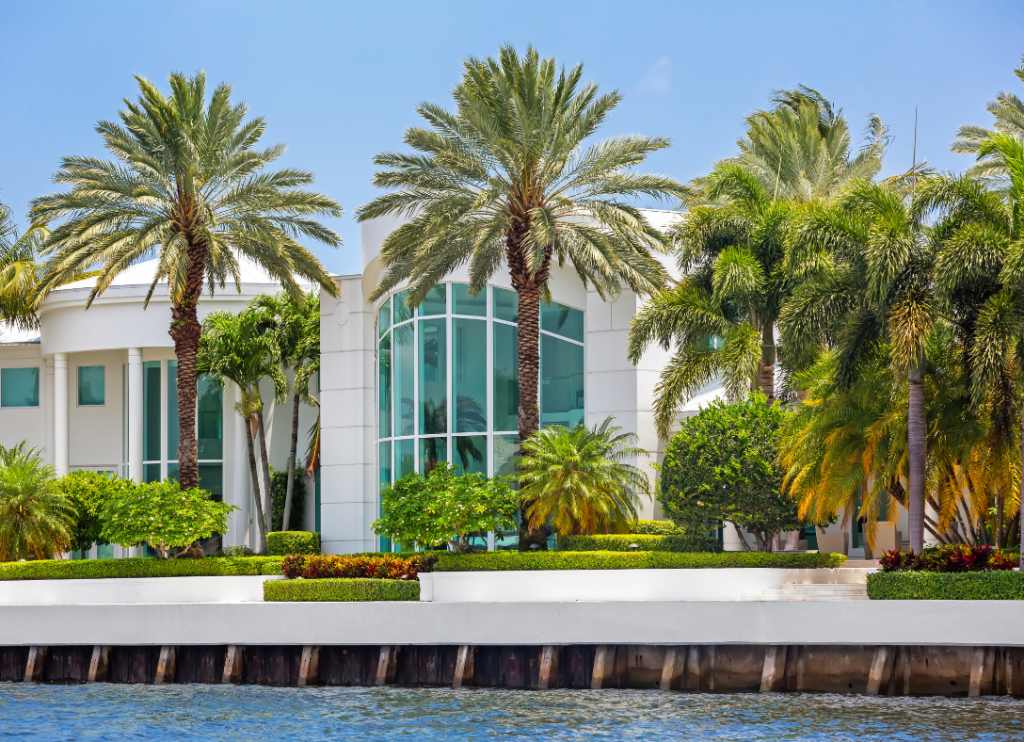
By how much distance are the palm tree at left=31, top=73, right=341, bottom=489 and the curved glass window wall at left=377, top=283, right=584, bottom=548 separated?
430 cm

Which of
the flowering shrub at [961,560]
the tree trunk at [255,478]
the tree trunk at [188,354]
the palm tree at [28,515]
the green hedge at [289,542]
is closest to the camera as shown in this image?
the flowering shrub at [961,560]

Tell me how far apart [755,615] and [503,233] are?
11978 millimetres

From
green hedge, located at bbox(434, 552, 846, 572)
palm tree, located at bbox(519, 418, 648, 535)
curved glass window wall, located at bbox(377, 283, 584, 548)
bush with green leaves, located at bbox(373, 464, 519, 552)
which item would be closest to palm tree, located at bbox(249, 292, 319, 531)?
curved glass window wall, located at bbox(377, 283, 584, 548)

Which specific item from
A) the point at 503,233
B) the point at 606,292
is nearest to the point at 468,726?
the point at 503,233

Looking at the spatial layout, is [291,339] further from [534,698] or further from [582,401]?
[534,698]

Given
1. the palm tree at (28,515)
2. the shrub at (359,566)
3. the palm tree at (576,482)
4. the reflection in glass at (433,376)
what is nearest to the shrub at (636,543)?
the palm tree at (576,482)

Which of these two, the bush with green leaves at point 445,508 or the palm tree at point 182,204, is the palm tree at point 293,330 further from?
the bush with green leaves at point 445,508

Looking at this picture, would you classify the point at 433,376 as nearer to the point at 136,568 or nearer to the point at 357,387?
the point at 357,387

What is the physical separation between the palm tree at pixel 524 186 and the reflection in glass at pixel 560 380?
140 inches

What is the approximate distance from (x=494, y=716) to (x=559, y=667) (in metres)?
2.86

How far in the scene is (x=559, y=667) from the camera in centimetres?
2402

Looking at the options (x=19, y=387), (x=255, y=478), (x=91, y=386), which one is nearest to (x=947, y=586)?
(x=255, y=478)

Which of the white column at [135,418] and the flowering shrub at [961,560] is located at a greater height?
the white column at [135,418]

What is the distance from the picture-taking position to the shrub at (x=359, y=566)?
89.1 ft
